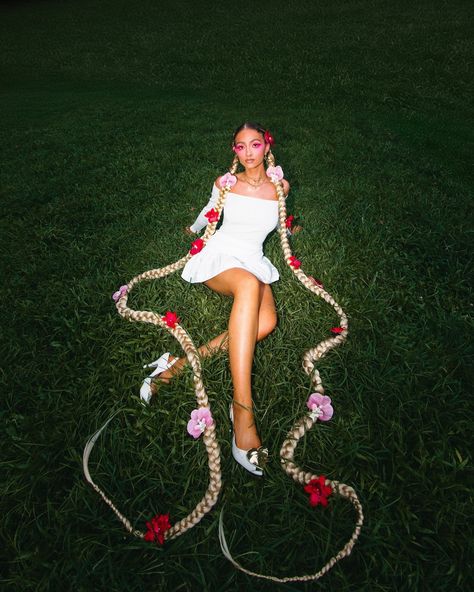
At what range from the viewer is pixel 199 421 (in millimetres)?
2432

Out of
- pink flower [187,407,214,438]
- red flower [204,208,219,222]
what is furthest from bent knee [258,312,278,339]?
red flower [204,208,219,222]

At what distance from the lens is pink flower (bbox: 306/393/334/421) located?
8.08ft

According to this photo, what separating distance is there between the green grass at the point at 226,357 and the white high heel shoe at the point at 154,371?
0.28 feet

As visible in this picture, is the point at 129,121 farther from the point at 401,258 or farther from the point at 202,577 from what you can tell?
the point at 202,577

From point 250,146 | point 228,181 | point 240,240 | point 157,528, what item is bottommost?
point 157,528

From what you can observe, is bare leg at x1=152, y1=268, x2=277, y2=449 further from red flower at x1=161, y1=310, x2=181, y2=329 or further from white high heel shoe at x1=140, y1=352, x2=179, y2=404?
red flower at x1=161, y1=310, x2=181, y2=329

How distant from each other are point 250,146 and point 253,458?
2519 millimetres

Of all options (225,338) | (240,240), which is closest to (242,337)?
(225,338)

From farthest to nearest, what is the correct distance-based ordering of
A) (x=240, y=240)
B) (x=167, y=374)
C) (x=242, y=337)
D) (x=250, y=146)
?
(x=240, y=240) < (x=250, y=146) < (x=167, y=374) < (x=242, y=337)

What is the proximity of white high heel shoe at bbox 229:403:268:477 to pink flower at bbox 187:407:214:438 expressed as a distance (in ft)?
0.84

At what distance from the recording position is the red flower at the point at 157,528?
1955 millimetres

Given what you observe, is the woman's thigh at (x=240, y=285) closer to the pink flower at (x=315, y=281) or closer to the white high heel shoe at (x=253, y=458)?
the pink flower at (x=315, y=281)

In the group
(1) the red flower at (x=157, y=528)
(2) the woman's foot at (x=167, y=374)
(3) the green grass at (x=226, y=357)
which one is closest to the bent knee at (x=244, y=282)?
(3) the green grass at (x=226, y=357)

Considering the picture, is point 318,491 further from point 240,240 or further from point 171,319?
point 240,240
